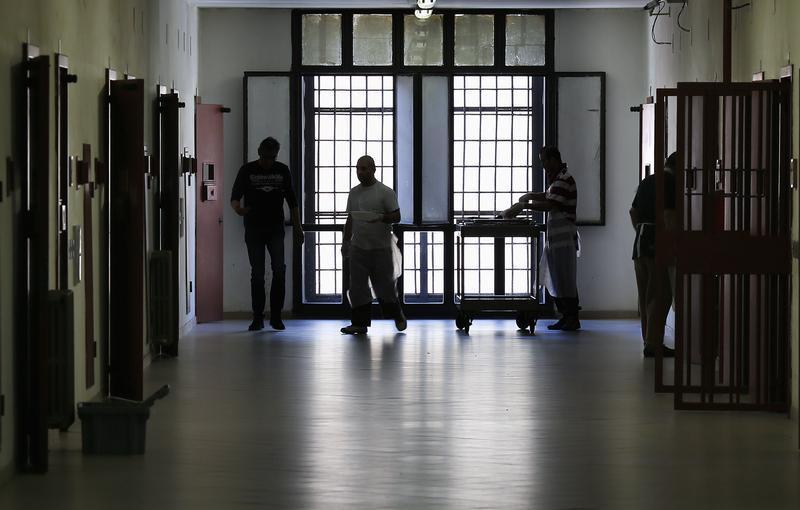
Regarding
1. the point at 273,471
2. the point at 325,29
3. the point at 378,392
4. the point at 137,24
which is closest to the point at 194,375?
the point at 378,392

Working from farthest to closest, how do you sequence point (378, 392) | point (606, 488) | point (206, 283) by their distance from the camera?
1. point (206, 283)
2. point (378, 392)
3. point (606, 488)

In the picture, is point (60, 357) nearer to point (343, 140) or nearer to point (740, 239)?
point (740, 239)

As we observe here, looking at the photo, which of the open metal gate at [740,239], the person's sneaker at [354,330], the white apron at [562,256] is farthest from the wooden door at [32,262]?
the white apron at [562,256]

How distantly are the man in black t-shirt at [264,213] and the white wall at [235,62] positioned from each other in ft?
4.14

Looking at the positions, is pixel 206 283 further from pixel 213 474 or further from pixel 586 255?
pixel 213 474

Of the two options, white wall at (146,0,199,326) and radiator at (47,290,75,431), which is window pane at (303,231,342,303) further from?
radiator at (47,290,75,431)

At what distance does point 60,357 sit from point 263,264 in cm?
608

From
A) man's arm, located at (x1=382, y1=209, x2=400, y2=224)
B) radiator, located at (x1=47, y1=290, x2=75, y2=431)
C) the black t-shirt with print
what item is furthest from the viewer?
the black t-shirt with print

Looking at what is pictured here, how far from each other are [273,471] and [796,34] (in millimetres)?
3692

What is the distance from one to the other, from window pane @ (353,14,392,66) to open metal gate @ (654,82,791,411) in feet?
19.5

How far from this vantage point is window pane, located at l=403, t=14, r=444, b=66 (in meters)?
13.6

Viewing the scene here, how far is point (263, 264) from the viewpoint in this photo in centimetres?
1252

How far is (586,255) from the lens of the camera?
13875mm

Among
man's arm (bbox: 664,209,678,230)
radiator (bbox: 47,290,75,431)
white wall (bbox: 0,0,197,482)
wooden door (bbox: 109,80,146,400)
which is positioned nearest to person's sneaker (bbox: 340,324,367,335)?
white wall (bbox: 0,0,197,482)
